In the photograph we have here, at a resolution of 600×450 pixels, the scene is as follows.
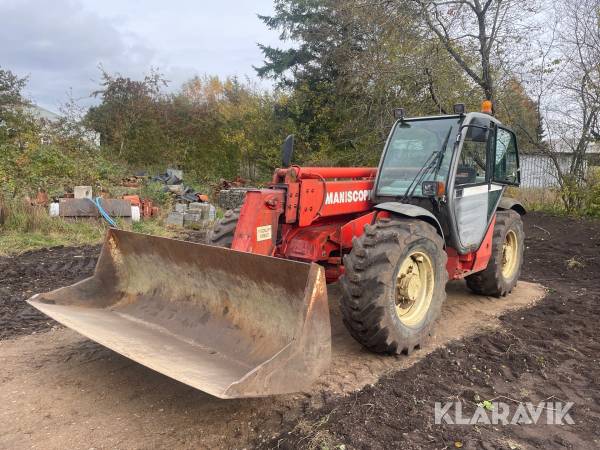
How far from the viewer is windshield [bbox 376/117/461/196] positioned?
4672 millimetres

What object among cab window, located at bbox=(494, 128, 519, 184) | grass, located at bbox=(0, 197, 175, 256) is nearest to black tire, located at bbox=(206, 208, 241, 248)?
cab window, located at bbox=(494, 128, 519, 184)

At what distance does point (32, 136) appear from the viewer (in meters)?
13.6

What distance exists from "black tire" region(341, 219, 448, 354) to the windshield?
0.86 meters

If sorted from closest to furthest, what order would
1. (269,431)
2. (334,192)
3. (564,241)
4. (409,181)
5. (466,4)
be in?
(269,431), (334,192), (409,181), (564,241), (466,4)

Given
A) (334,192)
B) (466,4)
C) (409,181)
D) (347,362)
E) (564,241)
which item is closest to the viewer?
(347,362)

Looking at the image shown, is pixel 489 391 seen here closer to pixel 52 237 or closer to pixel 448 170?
pixel 448 170

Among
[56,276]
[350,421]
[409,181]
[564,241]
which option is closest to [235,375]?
[350,421]

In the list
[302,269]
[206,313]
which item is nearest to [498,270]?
[302,269]

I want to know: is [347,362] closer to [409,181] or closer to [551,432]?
[551,432]

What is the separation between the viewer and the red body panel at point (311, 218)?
159 inches

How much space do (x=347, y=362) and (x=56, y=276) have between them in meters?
4.65

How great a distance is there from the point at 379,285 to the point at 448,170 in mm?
1609

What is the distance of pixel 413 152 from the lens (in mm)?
4898

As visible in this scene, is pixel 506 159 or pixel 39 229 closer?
pixel 506 159
